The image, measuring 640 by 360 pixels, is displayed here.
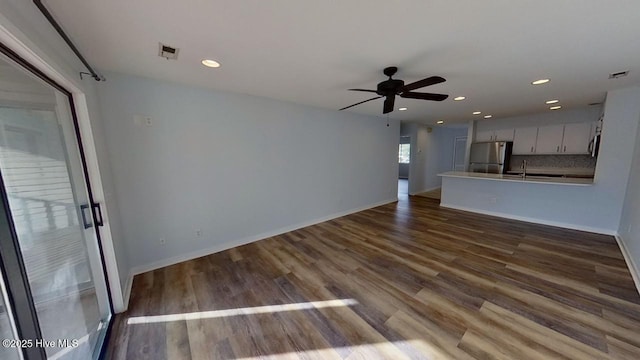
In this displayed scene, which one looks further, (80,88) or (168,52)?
(168,52)

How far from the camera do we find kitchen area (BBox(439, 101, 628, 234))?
11.5ft

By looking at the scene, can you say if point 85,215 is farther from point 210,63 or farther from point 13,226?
point 210,63

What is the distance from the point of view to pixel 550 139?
4.90m

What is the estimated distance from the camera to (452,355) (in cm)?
153

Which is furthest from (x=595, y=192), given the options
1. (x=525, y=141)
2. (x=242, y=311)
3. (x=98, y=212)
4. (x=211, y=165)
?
(x=98, y=212)

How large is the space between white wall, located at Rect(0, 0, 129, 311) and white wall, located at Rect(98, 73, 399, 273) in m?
0.23

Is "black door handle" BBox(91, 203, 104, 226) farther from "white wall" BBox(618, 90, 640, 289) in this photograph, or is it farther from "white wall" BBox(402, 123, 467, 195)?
"white wall" BBox(402, 123, 467, 195)

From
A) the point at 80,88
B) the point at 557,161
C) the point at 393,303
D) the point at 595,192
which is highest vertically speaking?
the point at 80,88

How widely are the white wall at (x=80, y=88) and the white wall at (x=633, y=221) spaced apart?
5192 millimetres

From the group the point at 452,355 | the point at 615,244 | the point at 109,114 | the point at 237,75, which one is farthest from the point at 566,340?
the point at 109,114

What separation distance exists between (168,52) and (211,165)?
1.48 meters

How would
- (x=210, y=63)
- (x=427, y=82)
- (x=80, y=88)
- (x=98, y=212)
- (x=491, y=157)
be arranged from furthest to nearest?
(x=491, y=157)
(x=210, y=63)
(x=427, y=82)
(x=98, y=212)
(x=80, y=88)

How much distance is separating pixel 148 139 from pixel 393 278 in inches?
132

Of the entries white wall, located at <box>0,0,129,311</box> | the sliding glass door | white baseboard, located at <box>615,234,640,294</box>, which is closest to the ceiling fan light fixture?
white wall, located at <box>0,0,129,311</box>
